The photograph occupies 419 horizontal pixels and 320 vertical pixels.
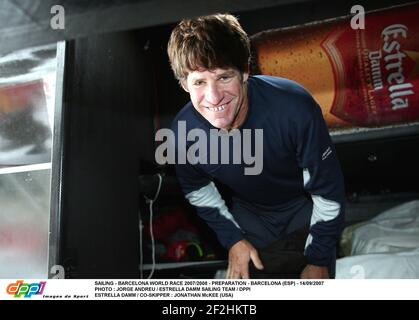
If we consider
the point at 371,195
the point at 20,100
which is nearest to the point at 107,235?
the point at 20,100

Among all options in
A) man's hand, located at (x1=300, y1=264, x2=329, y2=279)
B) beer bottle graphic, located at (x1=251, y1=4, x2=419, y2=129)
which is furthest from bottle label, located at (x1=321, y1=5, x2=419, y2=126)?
man's hand, located at (x1=300, y1=264, x2=329, y2=279)

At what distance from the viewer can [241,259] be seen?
945 millimetres

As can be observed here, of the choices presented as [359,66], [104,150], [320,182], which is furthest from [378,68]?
[104,150]

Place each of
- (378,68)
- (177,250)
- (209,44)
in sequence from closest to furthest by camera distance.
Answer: (209,44) → (378,68) → (177,250)

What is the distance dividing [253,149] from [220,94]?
0.14 meters

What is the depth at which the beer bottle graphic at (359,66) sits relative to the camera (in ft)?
3.03

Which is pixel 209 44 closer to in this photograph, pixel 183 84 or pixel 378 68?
pixel 183 84

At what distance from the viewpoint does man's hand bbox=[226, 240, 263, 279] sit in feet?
3.02

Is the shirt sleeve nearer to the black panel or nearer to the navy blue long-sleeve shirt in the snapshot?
the navy blue long-sleeve shirt

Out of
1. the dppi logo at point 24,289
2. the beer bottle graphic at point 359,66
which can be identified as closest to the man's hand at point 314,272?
the beer bottle graphic at point 359,66

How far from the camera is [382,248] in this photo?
0.99 metres

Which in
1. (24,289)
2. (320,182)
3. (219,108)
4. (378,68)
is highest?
(378,68)

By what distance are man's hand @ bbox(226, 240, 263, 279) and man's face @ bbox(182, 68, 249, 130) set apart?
310mm

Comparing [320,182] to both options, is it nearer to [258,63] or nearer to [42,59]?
[258,63]
